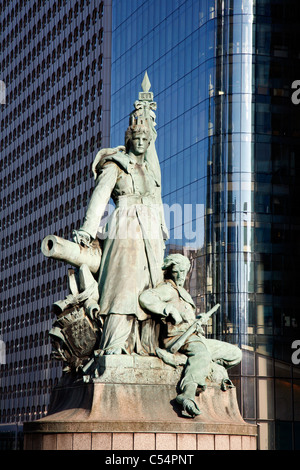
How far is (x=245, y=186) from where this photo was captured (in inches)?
2235

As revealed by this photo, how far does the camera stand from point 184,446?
47.9 feet

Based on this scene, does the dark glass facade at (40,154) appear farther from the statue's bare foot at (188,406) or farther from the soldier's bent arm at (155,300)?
the statue's bare foot at (188,406)

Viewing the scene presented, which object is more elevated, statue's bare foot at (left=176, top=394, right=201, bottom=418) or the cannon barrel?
the cannon barrel

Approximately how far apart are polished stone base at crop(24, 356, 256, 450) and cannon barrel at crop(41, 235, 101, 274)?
174 centimetres

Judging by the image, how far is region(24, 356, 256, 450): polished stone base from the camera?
570 inches

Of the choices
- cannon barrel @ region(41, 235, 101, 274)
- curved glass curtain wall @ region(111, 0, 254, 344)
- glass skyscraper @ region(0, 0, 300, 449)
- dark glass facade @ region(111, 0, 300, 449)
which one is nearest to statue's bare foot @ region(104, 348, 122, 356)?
cannon barrel @ region(41, 235, 101, 274)

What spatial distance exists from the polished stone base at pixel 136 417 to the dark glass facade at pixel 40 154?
65.4 metres

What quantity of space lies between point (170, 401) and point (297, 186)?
1698 inches

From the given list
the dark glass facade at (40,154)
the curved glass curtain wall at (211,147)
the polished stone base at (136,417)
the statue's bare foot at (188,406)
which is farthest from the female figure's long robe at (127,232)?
the dark glass facade at (40,154)

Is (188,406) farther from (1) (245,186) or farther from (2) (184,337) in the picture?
(1) (245,186)

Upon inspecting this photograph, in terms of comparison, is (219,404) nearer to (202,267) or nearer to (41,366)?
(202,267)

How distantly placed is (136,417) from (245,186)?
42.7 meters

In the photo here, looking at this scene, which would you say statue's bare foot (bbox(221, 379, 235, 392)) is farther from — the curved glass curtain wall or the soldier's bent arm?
the curved glass curtain wall

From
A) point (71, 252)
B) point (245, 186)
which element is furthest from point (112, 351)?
point (245, 186)
